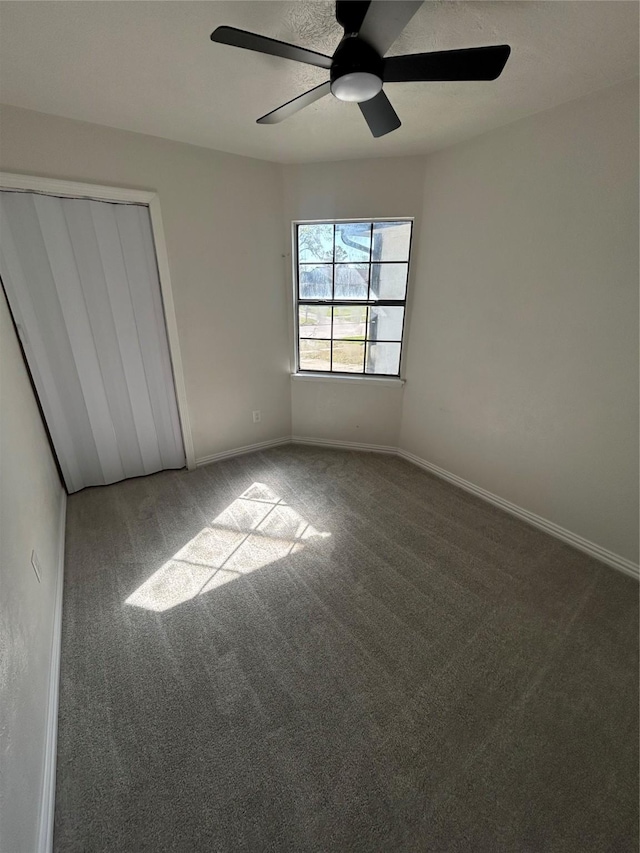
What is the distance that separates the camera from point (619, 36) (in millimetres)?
1367

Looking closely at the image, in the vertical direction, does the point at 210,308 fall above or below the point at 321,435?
above

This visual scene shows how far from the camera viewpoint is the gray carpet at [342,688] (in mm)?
1082

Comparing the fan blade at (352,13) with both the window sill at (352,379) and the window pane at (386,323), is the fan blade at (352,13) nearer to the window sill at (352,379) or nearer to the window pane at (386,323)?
the window pane at (386,323)

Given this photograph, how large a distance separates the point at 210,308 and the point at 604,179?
8.36 ft

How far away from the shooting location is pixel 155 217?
240 cm

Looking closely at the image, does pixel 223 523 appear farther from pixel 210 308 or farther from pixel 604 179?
pixel 604 179

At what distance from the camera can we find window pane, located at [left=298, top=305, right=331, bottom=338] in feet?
10.3

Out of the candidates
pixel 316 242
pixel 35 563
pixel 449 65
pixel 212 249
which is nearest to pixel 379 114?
pixel 449 65

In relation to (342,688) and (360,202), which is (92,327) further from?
(342,688)

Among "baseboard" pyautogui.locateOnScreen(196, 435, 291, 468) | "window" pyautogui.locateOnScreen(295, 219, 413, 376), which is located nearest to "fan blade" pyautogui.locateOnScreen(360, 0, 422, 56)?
"window" pyautogui.locateOnScreen(295, 219, 413, 376)

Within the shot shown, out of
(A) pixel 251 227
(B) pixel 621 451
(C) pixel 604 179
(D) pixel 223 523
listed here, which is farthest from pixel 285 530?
(C) pixel 604 179

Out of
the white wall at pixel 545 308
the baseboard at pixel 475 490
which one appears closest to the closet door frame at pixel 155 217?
the baseboard at pixel 475 490

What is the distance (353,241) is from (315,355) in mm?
1011

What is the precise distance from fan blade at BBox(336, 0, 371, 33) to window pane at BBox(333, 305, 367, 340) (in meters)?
1.91
